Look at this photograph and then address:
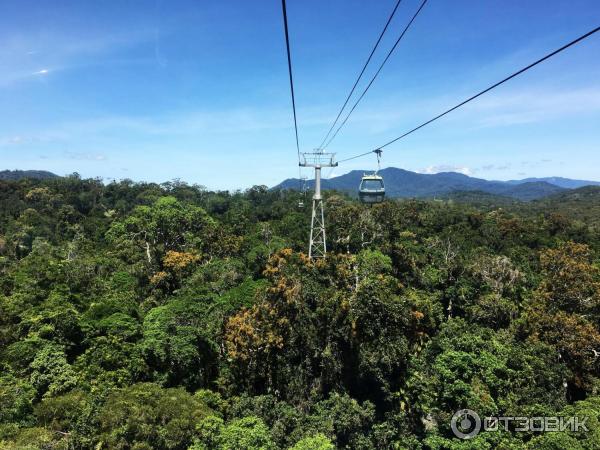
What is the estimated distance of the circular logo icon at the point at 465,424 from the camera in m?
15.0

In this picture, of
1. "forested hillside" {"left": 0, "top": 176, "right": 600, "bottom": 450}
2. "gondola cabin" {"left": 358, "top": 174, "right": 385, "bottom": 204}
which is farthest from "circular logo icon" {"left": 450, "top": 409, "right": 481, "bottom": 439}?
"gondola cabin" {"left": 358, "top": 174, "right": 385, "bottom": 204}

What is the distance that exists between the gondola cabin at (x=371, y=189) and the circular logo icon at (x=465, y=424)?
432 inches

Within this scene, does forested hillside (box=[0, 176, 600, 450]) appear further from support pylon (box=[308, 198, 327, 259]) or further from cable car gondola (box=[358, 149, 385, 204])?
cable car gondola (box=[358, 149, 385, 204])

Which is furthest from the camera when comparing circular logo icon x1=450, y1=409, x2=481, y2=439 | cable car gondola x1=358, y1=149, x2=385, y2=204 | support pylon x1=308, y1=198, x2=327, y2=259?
support pylon x1=308, y1=198, x2=327, y2=259

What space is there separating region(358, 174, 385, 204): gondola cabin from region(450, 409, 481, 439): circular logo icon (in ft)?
36.0

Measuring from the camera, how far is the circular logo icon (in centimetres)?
1504

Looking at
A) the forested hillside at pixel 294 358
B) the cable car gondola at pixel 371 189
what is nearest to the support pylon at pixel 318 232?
the forested hillside at pixel 294 358

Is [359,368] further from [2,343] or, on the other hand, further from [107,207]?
[107,207]

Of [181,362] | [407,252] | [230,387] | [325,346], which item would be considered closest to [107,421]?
[181,362]

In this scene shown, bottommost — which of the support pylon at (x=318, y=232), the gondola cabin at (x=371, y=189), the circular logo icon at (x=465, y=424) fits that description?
the circular logo icon at (x=465, y=424)

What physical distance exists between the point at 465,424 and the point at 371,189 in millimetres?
11801

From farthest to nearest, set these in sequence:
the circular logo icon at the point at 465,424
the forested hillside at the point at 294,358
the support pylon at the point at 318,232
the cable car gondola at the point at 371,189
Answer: the support pylon at the point at 318,232
the cable car gondola at the point at 371,189
the circular logo icon at the point at 465,424
the forested hillside at the point at 294,358

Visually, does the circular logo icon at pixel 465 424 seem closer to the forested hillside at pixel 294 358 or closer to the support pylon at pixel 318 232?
the forested hillside at pixel 294 358

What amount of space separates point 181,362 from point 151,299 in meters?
12.8
